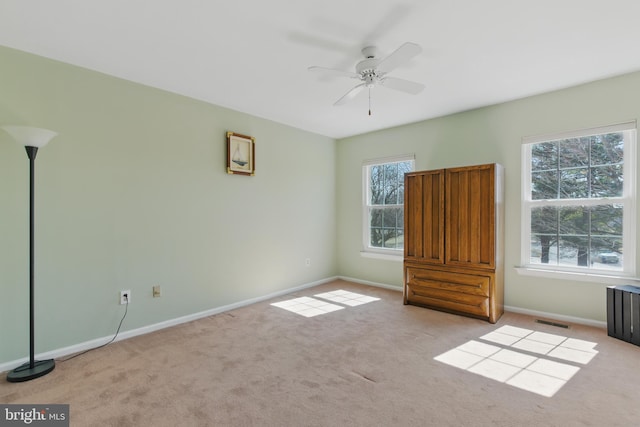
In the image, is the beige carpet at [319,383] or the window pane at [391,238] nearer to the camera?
the beige carpet at [319,383]

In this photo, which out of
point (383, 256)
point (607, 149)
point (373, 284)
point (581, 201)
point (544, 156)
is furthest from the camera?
point (373, 284)

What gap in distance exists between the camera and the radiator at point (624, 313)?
2547mm

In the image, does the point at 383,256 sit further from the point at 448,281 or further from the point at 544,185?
the point at 544,185

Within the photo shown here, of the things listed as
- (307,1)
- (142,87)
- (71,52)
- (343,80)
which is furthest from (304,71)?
(71,52)

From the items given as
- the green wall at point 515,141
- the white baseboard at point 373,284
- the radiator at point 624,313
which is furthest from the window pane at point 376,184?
the radiator at point 624,313

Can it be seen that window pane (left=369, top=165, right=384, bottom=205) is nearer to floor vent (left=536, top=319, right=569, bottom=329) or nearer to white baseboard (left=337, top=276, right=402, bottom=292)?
white baseboard (left=337, top=276, right=402, bottom=292)

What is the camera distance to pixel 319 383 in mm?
2057

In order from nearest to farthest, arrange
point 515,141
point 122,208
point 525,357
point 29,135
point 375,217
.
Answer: point 29,135 → point 525,357 → point 122,208 → point 515,141 → point 375,217

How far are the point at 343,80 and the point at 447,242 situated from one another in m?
2.11

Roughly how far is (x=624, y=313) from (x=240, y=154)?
4140 millimetres

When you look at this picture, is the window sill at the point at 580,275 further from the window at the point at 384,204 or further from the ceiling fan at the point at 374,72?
the ceiling fan at the point at 374,72

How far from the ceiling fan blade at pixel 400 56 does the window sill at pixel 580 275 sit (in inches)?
108

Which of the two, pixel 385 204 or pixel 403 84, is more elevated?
pixel 403 84

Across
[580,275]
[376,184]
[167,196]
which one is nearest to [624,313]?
[580,275]
